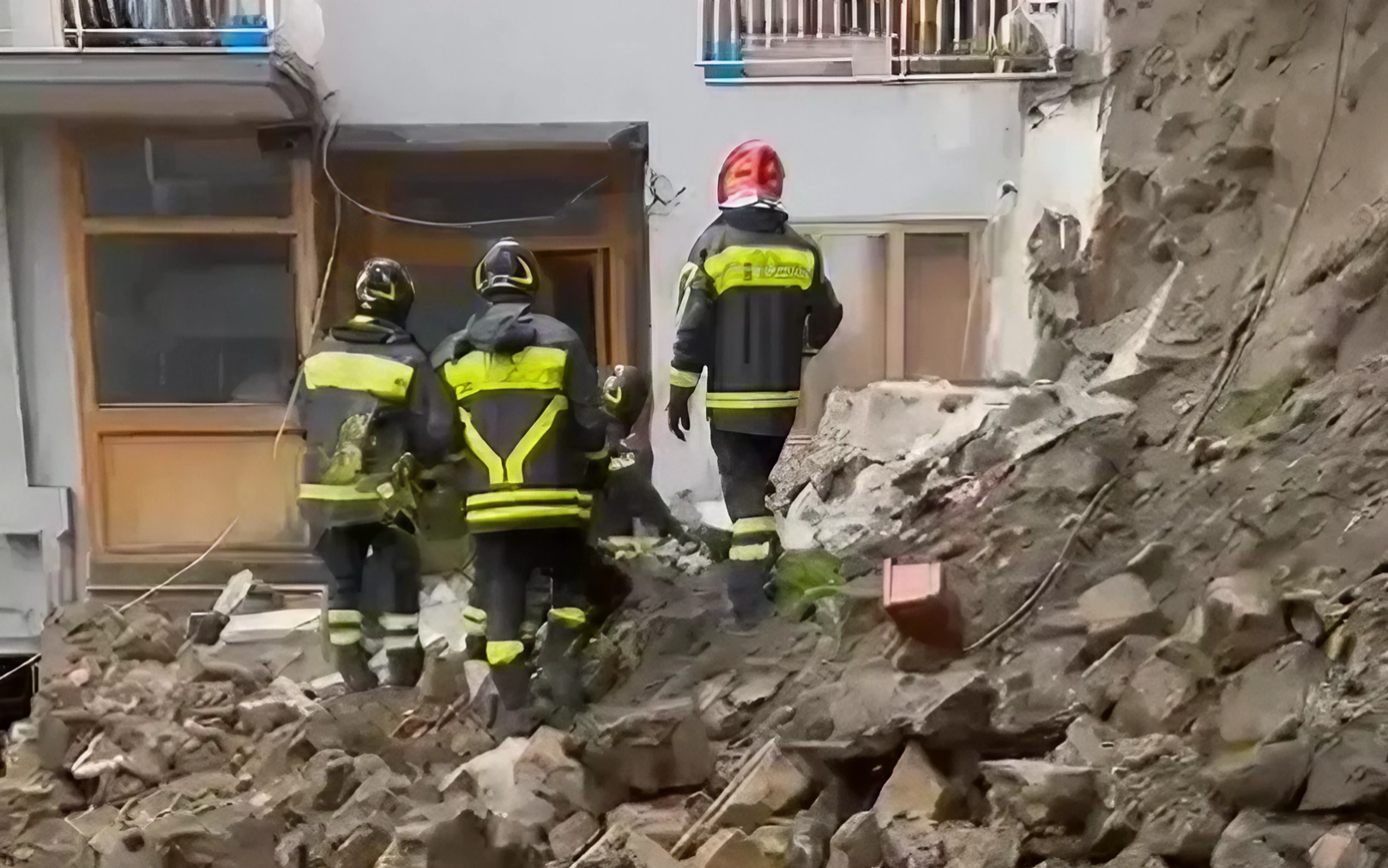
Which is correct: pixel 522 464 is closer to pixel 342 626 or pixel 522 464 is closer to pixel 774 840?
pixel 342 626

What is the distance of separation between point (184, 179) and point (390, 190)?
43 centimetres

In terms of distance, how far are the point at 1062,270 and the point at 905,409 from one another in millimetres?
457

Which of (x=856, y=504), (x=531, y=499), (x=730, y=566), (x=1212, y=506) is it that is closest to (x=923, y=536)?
(x=856, y=504)

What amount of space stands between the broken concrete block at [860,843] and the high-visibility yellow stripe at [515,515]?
2.83ft

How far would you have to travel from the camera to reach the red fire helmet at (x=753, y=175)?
222 cm

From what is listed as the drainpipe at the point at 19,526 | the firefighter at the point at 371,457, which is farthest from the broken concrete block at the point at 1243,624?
the drainpipe at the point at 19,526

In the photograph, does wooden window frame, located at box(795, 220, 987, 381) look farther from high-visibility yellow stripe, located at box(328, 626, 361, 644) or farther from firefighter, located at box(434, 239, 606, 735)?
high-visibility yellow stripe, located at box(328, 626, 361, 644)


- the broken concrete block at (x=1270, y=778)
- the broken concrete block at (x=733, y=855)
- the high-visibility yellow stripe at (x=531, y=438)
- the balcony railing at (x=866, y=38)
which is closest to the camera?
the broken concrete block at (x=1270, y=778)

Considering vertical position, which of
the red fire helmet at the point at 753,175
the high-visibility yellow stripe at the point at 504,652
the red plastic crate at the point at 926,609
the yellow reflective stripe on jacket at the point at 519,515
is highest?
the red fire helmet at the point at 753,175

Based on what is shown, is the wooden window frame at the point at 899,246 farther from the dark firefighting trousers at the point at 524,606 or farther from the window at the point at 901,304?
the dark firefighting trousers at the point at 524,606

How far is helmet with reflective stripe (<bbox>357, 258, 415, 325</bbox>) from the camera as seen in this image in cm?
226

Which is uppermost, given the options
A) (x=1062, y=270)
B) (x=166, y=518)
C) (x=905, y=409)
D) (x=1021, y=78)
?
(x=1021, y=78)

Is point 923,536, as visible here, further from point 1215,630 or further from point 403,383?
point 403,383

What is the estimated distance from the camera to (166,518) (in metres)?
2.32
